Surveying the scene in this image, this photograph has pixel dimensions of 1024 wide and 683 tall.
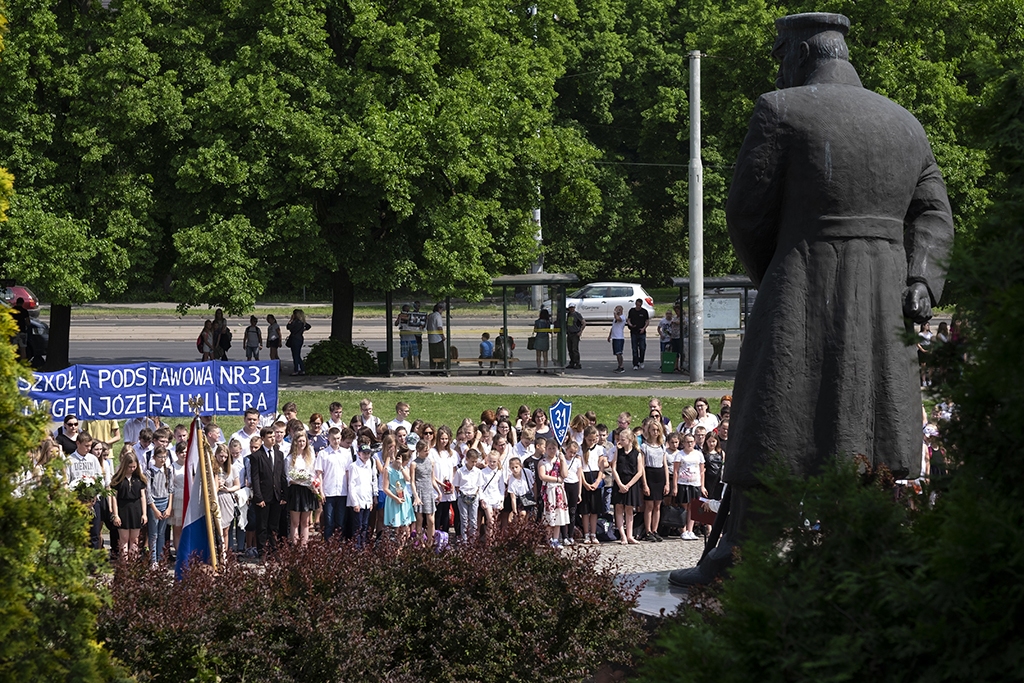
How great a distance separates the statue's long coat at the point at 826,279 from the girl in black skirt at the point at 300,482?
27.4ft

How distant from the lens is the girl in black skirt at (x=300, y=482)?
48.1 ft

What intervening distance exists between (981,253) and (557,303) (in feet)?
98.9

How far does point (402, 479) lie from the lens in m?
14.9

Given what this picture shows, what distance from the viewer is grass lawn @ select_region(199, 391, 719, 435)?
24.7 meters

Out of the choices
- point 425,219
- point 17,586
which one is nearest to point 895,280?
point 17,586

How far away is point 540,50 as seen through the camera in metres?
32.7

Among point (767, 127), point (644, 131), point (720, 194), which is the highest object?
point (644, 131)

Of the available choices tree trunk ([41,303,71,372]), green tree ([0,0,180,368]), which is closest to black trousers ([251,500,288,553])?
green tree ([0,0,180,368])

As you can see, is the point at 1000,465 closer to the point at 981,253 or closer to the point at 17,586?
the point at 981,253

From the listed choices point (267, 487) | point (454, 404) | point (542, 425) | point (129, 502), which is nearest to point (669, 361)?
point (454, 404)

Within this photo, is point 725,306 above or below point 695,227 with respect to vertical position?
below

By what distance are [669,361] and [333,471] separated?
1982 centimetres

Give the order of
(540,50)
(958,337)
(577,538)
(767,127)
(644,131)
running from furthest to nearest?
(644,131)
(540,50)
(577,538)
(767,127)
(958,337)

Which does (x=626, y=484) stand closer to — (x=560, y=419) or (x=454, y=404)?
Result: (x=560, y=419)
